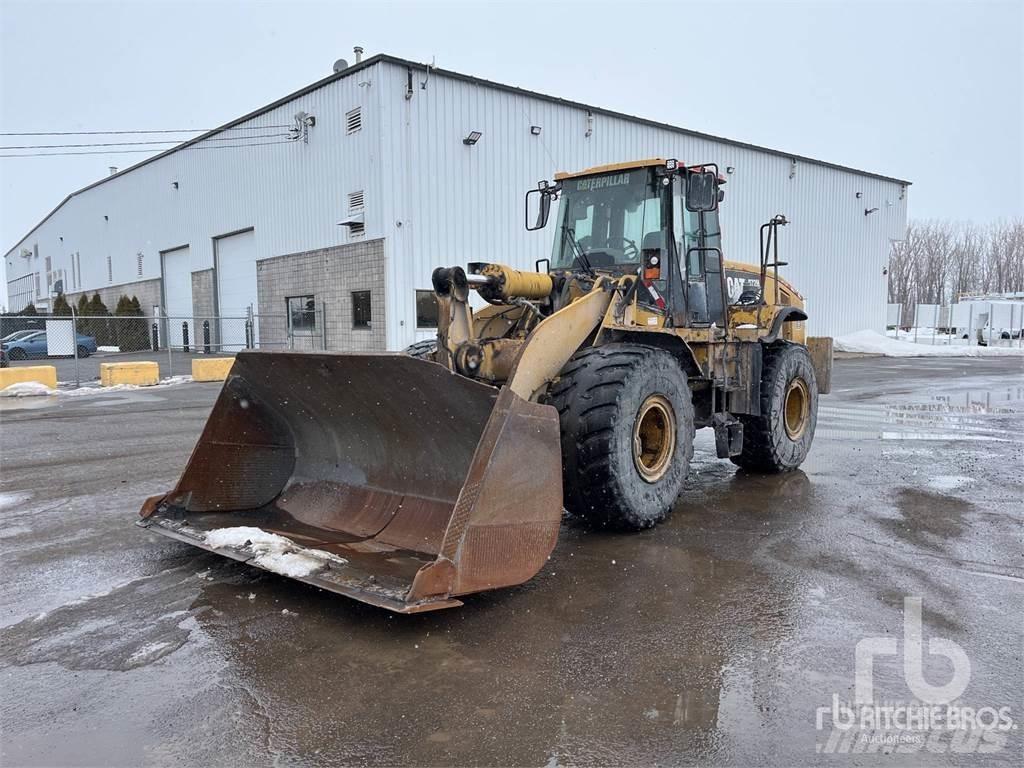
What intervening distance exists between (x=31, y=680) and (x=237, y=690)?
3.12 ft

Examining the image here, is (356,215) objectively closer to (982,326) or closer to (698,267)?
(698,267)

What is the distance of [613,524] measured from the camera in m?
5.27

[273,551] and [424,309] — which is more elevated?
[424,309]

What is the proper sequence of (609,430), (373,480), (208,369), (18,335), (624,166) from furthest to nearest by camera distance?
(18,335) < (208,369) < (624,166) < (373,480) < (609,430)

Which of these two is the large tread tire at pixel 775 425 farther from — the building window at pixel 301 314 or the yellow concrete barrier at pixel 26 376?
the building window at pixel 301 314

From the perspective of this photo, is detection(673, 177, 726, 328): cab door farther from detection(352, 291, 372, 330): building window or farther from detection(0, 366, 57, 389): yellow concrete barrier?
detection(0, 366, 57, 389): yellow concrete barrier

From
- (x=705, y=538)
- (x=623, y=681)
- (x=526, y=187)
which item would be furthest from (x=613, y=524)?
(x=526, y=187)

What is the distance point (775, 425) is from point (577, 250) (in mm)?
2710

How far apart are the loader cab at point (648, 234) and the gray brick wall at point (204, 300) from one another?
23.2m

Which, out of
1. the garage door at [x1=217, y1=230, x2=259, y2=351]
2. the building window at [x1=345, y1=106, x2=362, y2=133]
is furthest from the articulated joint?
the garage door at [x1=217, y1=230, x2=259, y2=351]

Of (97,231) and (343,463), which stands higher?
(97,231)

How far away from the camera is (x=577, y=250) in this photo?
6555 mm

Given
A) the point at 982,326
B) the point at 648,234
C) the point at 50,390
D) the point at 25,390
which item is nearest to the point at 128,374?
Answer: the point at 50,390

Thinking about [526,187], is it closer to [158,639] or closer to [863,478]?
[863,478]
